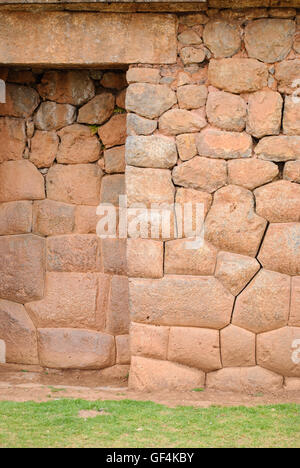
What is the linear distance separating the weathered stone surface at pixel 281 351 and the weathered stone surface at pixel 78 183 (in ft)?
6.37

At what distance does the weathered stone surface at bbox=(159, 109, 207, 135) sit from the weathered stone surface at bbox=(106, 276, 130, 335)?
1458 mm

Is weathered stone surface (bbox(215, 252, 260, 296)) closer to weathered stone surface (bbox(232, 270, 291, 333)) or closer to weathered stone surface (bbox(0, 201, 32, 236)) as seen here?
weathered stone surface (bbox(232, 270, 291, 333))

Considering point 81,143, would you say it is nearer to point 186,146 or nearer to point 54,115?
point 54,115

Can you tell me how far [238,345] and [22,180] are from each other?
243 centimetres

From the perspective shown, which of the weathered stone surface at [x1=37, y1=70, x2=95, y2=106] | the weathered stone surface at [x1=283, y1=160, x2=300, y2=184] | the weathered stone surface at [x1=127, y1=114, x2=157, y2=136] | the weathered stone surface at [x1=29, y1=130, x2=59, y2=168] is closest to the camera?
the weathered stone surface at [x1=283, y1=160, x2=300, y2=184]

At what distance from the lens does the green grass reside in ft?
13.1

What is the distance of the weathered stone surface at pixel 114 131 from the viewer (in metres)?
5.65

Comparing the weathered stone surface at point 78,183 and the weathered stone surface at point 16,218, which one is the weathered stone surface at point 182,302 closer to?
the weathered stone surface at point 78,183

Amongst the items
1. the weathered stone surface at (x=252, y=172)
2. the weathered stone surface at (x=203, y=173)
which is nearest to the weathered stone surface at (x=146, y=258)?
the weathered stone surface at (x=203, y=173)

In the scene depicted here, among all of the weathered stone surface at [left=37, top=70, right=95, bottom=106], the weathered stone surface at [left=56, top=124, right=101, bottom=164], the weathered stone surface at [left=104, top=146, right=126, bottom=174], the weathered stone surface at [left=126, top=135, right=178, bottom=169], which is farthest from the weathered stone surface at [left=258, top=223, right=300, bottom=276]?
the weathered stone surface at [left=37, top=70, right=95, bottom=106]

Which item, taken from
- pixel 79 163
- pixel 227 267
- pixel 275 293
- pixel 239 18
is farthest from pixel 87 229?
pixel 239 18

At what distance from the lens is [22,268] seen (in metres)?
5.79

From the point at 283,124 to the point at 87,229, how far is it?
1956 mm

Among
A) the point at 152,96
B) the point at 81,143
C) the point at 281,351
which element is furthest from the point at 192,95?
the point at 281,351
